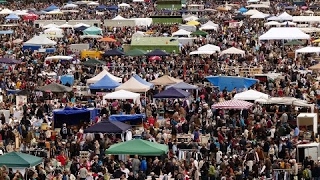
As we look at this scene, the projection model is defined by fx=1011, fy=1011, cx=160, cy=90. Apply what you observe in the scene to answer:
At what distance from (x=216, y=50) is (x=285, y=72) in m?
5.60

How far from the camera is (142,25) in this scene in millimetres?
55156

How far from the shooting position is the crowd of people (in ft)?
71.1

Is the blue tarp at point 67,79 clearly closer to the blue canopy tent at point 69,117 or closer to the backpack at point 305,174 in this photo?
the blue canopy tent at point 69,117

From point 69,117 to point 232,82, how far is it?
6.77m

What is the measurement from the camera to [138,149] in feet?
71.8

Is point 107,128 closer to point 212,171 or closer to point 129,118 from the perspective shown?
point 129,118

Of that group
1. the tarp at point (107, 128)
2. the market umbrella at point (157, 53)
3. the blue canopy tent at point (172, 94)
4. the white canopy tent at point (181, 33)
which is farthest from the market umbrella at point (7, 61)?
the tarp at point (107, 128)

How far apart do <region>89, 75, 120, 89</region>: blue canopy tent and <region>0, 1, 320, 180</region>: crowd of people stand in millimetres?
381

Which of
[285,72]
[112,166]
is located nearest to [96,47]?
[285,72]

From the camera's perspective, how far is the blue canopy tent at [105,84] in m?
31.5

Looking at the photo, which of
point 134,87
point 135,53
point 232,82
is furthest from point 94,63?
point 232,82

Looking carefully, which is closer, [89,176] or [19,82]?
[89,176]

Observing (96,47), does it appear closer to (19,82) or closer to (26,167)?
(19,82)

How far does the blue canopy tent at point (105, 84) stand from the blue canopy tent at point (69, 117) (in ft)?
13.7
